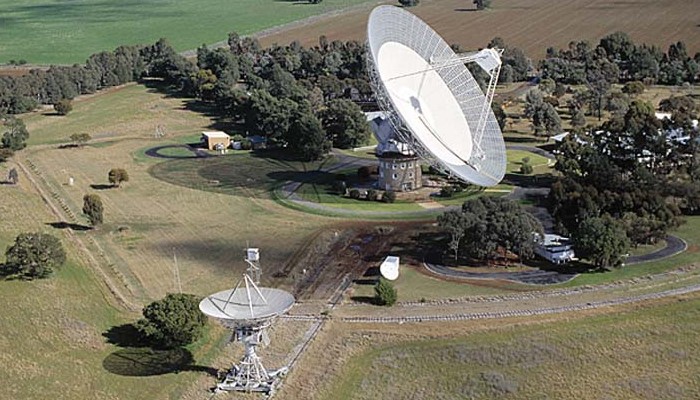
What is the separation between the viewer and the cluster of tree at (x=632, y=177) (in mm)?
88625

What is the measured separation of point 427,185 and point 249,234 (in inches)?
1108

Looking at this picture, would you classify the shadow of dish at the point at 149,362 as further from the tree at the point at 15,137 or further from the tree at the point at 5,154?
the tree at the point at 15,137

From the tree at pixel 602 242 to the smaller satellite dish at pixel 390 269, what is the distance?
1753 centimetres

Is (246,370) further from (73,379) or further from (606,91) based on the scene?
(606,91)

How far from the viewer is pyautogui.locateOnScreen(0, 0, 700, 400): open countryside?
63906 mm

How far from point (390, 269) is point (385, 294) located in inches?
224

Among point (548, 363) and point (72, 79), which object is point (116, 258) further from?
point (72, 79)

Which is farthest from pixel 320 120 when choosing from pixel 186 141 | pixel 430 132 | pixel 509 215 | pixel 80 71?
pixel 80 71

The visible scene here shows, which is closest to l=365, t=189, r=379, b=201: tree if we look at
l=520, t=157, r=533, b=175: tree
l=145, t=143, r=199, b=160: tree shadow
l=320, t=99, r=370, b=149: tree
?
l=520, t=157, r=533, b=175: tree

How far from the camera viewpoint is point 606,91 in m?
151

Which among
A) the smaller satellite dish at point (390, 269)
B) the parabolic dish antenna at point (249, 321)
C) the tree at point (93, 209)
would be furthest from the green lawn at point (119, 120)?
the parabolic dish antenna at point (249, 321)

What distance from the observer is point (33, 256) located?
8031 centimetres

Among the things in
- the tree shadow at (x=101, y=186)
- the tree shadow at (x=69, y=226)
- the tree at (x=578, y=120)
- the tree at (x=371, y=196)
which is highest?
the tree at (x=578, y=120)

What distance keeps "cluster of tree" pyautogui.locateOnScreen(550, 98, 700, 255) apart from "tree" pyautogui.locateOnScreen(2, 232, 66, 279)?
50318 mm
